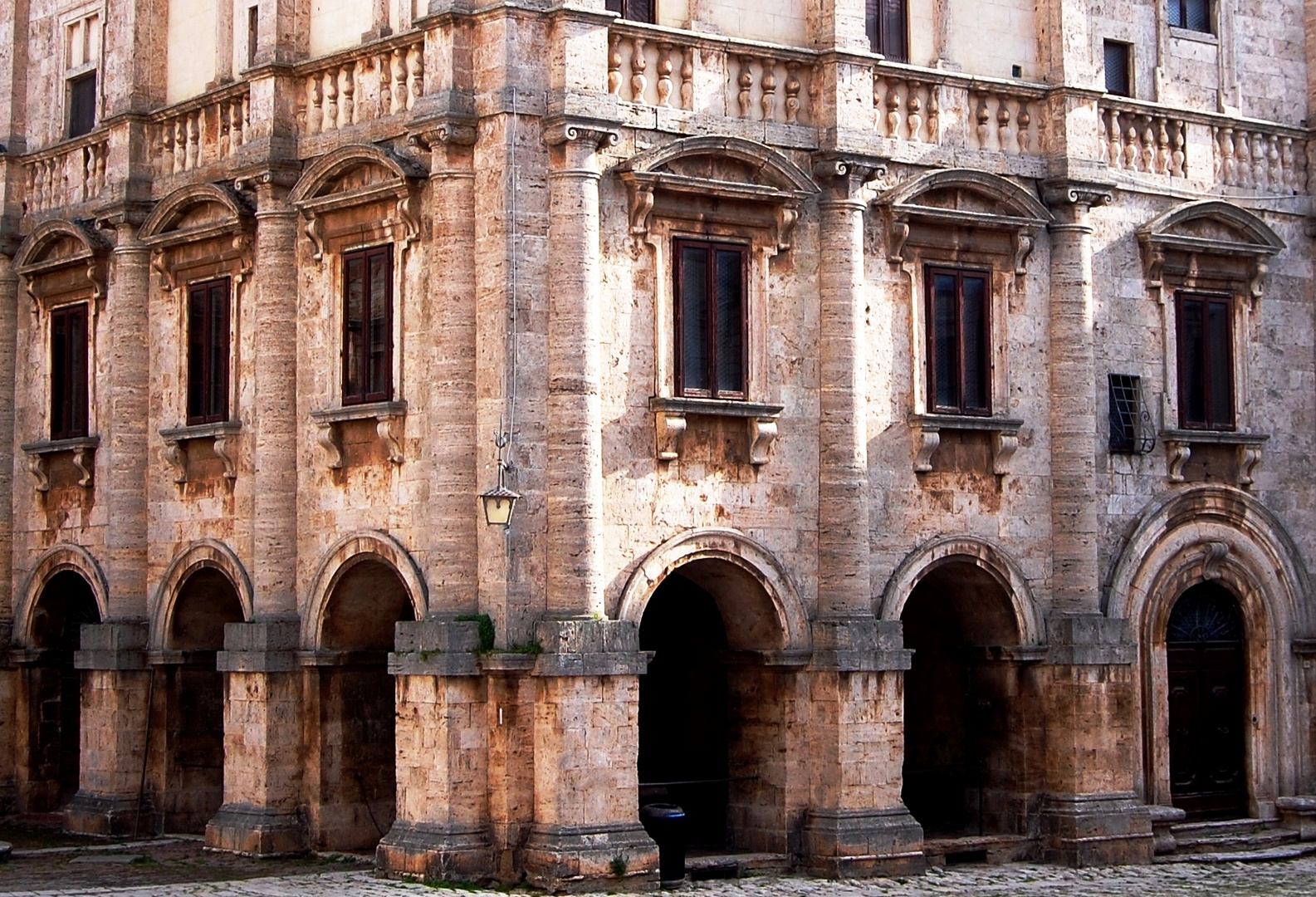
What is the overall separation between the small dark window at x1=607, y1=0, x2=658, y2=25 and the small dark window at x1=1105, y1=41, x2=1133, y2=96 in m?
7.17

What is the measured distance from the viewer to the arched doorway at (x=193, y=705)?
98.2 ft

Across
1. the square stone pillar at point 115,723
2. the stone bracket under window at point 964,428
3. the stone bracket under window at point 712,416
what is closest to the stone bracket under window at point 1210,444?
the stone bracket under window at point 964,428

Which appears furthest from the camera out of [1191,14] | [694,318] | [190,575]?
[1191,14]

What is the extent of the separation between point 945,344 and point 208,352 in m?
9.74

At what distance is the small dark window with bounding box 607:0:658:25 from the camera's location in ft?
86.4

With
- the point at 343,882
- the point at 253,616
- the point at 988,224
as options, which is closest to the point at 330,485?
the point at 253,616

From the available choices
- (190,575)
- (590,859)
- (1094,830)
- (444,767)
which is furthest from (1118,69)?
(190,575)

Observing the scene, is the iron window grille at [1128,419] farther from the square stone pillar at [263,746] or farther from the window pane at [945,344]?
the square stone pillar at [263,746]

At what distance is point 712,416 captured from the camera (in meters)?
26.0

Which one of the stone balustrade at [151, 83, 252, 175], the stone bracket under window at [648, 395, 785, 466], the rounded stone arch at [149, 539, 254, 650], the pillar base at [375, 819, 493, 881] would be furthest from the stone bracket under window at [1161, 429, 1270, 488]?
the stone balustrade at [151, 83, 252, 175]

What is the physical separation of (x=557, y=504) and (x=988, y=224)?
722 cm

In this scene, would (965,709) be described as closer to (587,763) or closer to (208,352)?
(587,763)

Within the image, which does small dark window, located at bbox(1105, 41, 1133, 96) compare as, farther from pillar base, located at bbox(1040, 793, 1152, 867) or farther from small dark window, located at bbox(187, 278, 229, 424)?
small dark window, located at bbox(187, 278, 229, 424)

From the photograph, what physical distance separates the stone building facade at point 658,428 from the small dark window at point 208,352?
0.09m
